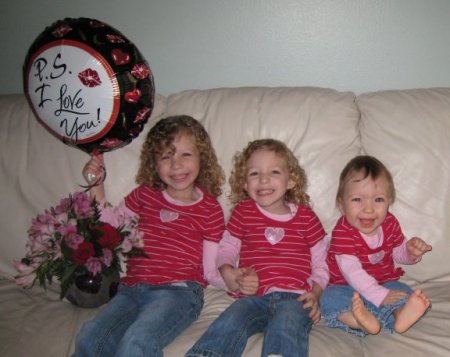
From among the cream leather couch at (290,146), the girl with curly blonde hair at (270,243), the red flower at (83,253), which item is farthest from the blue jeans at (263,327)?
the red flower at (83,253)

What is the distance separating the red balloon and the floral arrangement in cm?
25

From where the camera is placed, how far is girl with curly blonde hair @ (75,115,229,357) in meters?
1.41

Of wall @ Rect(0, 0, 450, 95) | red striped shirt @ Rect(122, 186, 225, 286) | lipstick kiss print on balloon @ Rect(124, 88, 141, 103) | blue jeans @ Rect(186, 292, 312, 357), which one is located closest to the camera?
blue jeans @ Rect(186, 292, 312, 357)

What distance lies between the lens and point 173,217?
155cm

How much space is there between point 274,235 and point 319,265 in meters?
0.18

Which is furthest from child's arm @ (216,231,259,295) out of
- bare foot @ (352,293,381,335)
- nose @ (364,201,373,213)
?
nose @ (364,201,373,213)

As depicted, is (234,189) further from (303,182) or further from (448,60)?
(448,60)

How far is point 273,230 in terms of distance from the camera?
58.4 inches

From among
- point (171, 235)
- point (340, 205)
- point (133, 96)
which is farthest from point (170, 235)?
point (340, 205)

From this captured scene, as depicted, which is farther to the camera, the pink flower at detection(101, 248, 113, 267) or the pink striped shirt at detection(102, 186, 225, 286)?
the pink striped shirt at detection(102, 186, 225, 286)

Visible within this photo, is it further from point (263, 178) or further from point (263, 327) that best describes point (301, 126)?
point (263, 327)

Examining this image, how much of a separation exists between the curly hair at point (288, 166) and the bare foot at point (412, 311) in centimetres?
48

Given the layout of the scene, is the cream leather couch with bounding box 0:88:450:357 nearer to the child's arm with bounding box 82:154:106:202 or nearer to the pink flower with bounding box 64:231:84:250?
the child's arm with bounding box 82:154:106:202

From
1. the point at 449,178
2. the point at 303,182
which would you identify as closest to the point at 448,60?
the point at 449,178
